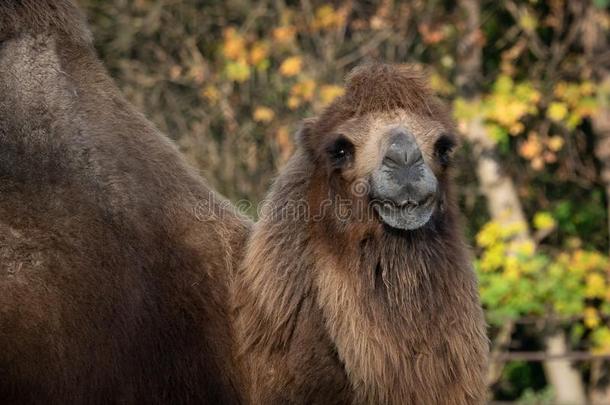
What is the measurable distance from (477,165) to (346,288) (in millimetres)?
7704

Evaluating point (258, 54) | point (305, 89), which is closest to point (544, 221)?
point (305, 89)

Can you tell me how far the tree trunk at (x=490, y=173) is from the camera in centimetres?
1066

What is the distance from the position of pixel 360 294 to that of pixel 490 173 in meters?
7.59

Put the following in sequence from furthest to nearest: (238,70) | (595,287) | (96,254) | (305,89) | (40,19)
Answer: (238,70), (305,89), (595,287), (40,19), (96,254)

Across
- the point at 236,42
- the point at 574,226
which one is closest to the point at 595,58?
the point at 574,226

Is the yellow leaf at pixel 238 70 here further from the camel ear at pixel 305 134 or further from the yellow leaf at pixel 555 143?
the camel ear at pixel 305 134

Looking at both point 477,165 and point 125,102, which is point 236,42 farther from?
point 125,102

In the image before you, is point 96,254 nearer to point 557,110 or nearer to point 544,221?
point 557,110

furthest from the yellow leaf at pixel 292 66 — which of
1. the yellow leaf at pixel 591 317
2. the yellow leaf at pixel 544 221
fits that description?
the yellow leaf at pixel 591 317

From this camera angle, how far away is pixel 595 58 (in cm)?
1052

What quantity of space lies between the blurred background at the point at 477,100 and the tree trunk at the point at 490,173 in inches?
0.6

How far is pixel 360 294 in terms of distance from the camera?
11.8ft

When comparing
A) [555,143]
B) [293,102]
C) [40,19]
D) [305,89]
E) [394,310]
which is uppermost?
[555,143]

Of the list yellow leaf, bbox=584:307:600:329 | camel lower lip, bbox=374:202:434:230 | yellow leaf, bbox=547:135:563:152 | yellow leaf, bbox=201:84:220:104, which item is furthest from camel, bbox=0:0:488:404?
yellow leaf, bbox=201:84:220:104
